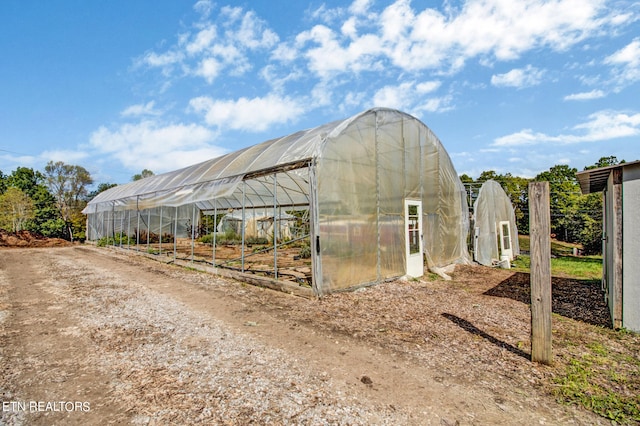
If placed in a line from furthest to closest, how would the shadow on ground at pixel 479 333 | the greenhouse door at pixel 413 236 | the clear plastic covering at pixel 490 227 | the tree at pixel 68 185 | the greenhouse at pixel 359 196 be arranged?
1. the tree at pixel 68 185
2. the clear plastic covering at pixel 490 227
3. the greenhouse door at pixel 413 236
4. the greenhouse at pixel 359 196
5. the shadow on ground at pixel 479 333

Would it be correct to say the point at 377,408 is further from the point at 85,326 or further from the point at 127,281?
the point at 127,281

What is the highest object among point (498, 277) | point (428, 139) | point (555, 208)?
point (428, 139)

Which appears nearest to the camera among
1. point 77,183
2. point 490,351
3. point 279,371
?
point 279,371

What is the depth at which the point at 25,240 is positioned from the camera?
19125mm

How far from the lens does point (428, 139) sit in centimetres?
934

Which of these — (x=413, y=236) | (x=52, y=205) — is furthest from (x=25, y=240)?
(x=413, y=236)

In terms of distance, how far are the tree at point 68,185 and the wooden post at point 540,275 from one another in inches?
1255

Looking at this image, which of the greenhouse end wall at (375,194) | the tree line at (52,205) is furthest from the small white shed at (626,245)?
the tree line at (52,205)

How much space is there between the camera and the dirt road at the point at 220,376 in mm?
2402

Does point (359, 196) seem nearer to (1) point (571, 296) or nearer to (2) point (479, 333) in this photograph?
(2) point (479, 333)

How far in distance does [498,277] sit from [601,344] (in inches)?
199

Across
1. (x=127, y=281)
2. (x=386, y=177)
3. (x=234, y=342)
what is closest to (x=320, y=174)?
(x=386, y=177)

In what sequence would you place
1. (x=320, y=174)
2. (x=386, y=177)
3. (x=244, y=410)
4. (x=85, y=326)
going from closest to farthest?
(x=244, y=410)
(x=85, y=326)
(x=320, y=174)
(x=386, y=177)

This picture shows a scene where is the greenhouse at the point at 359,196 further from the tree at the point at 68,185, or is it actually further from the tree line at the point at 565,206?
the tree at the point at 68,185
